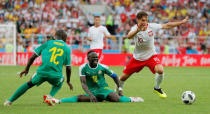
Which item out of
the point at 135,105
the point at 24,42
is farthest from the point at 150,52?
the point at 24,42

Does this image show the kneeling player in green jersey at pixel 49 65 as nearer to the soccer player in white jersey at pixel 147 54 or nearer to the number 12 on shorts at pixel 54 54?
the number 12 on shorts at pixel 54 54

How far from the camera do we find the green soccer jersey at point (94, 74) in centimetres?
1012

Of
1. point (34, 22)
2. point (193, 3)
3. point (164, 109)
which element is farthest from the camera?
point (193, 3)

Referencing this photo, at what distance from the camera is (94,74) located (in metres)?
10.1

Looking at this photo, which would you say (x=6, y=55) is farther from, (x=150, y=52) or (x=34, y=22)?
(x=150, y=52)

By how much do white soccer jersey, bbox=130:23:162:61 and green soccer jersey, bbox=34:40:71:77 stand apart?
7.73ft

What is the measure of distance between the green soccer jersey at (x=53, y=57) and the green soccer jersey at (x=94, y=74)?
71 centimetres

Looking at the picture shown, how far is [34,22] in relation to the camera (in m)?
31.2

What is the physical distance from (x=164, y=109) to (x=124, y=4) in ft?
84.8

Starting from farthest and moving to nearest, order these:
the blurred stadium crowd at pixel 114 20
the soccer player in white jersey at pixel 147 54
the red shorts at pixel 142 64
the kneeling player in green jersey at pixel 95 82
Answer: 1. the blurred stadium crowd at pixel 114 20
2. the red shorts at pixel 142 64
3. the soccer player in white jersey at pixel 147 54
4. the kneeling player in green jersey at pixel 95 82

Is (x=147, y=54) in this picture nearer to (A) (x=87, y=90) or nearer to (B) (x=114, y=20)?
(A) (x=87, y=90)

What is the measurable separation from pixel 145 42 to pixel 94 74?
1.91 metres

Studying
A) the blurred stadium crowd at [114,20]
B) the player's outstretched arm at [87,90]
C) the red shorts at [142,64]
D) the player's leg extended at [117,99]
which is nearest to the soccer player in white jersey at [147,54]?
the red shorts at [142,64]

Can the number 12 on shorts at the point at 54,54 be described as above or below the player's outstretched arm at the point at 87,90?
above
